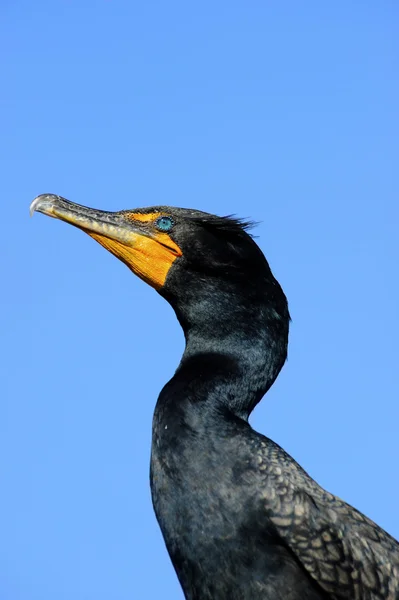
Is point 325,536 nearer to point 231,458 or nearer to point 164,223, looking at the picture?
point 231,458

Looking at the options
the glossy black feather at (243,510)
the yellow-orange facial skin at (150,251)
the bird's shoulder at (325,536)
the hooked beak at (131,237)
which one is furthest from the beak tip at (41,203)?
the bird's shoulder at (325,536)

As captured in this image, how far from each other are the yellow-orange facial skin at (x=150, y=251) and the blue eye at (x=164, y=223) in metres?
0.04

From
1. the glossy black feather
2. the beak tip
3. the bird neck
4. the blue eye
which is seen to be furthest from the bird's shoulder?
the beak tip

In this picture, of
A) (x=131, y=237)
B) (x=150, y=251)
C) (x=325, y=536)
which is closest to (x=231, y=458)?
(x=325, y=536)

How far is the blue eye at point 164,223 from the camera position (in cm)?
736

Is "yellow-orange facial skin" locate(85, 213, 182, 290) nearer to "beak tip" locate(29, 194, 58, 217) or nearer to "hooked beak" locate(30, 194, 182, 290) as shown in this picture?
"hooked beak" locate(30, 194, 182, 290)

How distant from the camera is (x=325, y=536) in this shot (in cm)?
605

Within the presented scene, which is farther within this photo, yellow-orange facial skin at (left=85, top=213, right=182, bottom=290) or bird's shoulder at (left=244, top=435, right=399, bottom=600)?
yellow-orange facial skin at (left=85, top=213, right=182, bottom=290)

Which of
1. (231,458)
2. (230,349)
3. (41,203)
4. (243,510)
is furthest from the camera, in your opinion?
(41,203)

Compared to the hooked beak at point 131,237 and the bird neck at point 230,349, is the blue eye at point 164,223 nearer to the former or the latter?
the hooked beak at point 131,237

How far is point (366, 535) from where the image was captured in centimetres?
621

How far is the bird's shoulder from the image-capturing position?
19.6 ft

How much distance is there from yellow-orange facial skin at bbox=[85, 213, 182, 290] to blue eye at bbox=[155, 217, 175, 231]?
0.12 ft

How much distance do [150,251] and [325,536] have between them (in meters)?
2.46
